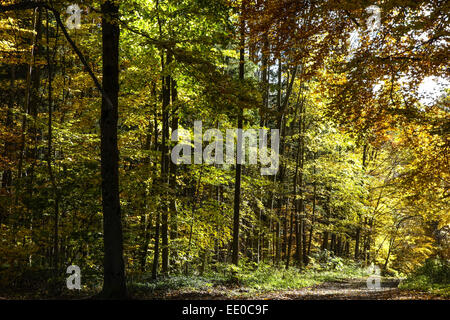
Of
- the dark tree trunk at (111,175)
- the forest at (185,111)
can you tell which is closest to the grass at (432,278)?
the forest at (185,111)

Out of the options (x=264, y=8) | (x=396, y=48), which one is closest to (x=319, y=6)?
(x=264, y=8)

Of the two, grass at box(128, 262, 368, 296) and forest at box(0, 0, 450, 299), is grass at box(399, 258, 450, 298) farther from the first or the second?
grass at box(128, 262, 368, 296)

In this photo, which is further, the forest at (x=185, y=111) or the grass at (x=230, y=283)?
the grass at (x=230, y=283)

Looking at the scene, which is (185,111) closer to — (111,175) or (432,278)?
(111,175)

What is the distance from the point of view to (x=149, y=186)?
8.82 meters

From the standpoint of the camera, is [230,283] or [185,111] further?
[230,283]

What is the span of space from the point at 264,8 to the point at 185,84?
3323 mm

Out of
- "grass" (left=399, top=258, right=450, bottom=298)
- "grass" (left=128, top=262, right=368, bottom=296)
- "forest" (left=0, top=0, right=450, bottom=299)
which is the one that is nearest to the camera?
"forest" (left=0, top=0, right=450, bottom=299)

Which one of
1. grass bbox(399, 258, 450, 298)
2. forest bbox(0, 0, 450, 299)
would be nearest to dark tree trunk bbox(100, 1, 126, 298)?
forest bbox(0, 0, 450, 299)

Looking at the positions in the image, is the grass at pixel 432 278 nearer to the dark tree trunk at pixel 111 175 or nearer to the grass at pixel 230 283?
the grass at pixel 230 283

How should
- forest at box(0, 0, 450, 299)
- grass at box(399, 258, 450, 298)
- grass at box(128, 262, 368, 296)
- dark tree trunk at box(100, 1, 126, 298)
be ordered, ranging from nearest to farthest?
dark tree trunk at box(100, 1, 126, 298) → forest at box(0, 0, 450, 299) → grass at box(128, 262, 368, 296) → grass at box(399, 258, 450, 298)

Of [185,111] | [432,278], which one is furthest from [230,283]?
[432,278]

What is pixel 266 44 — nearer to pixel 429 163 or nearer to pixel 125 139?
pixel 429 163
